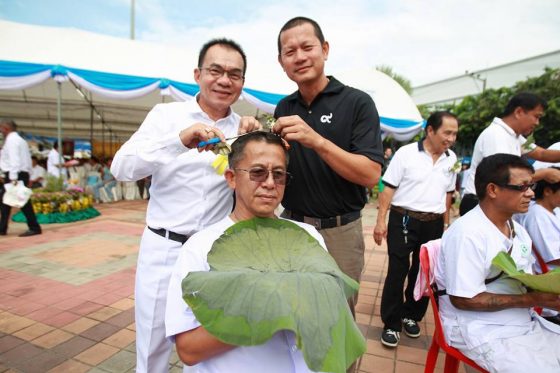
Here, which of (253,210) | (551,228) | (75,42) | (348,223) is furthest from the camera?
(75,42)

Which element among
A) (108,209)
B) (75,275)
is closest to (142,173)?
(75,275)

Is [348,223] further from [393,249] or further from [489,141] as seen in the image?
[489,141]

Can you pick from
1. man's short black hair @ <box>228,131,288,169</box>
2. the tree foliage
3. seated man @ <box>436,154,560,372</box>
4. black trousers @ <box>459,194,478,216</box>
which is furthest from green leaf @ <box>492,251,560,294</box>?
the tree foliage

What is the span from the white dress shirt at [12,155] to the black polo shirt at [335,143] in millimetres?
6375

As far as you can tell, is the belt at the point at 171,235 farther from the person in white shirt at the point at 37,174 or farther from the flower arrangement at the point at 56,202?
the person in white shirt at the point at 37,174

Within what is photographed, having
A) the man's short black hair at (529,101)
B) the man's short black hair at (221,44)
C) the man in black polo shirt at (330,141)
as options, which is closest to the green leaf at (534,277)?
the man in black polo shirt at (330,141)

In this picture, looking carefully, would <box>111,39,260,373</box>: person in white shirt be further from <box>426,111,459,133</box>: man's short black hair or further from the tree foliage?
the tree foliage

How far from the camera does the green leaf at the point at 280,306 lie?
2.98 ft

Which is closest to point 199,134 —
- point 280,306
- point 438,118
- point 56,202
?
point 280,306

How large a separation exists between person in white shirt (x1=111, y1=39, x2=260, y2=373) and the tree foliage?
47.0 ft

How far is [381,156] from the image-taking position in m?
1.79

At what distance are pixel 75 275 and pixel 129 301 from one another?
1233 mm

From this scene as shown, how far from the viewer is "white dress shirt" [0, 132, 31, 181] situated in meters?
6.03

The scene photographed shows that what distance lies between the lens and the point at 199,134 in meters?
1.55
